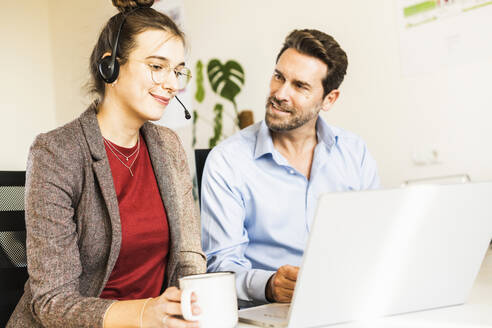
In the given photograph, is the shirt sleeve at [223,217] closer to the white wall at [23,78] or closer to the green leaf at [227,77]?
the green leaf at [227,77]

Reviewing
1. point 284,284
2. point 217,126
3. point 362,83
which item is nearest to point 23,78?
point 217,126

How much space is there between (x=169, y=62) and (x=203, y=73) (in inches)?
76.2

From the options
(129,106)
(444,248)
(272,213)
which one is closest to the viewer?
(444,248)

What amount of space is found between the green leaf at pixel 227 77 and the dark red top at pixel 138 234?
5.31 ft

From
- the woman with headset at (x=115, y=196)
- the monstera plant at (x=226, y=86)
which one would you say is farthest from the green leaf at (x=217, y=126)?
the woman with headset at (x=115, y=196)

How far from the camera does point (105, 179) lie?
3.72ft

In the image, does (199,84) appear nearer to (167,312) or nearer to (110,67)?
(110,67)

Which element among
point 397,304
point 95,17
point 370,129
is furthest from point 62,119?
point 397,304

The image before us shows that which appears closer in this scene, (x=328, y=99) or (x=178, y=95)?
(x=328, y=99)

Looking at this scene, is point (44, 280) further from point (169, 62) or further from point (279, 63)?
point (279, 63)

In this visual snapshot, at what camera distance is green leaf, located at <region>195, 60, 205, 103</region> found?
3.07 m

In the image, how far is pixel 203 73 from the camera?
3152 mm

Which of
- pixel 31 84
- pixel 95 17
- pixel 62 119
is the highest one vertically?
pixel 95 17

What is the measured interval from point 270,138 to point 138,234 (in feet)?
1.81
